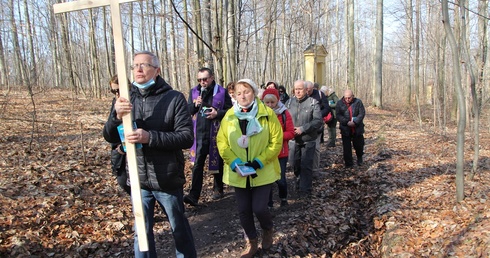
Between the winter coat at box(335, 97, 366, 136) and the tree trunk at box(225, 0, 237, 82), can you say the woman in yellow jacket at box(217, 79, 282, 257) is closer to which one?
the tree trunk at box(225, 0, 237, 82)

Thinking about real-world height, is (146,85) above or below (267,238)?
above

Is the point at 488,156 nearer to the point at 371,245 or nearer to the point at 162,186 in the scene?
the point at 371,245

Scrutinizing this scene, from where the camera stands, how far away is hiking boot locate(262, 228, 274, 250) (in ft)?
13.0

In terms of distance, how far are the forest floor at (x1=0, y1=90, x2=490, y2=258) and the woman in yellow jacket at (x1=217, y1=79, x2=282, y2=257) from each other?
29.9 inches

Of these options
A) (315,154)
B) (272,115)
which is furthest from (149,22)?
(272,115)

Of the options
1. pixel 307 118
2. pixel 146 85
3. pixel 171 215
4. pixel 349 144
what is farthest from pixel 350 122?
pixel 146 85

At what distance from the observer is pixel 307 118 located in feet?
19.9

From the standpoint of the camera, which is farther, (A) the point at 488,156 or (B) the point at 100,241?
(A) the point at 488,156

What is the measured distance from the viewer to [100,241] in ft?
13.9

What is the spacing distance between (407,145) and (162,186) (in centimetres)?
920

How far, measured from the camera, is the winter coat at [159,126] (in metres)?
2.89

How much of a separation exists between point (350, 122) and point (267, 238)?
15.0 feet

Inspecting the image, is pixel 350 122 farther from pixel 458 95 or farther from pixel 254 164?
pixel 254 164

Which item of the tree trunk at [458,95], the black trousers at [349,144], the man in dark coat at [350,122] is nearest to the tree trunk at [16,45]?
the man in dark coat at [350,122]
